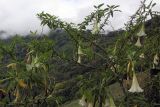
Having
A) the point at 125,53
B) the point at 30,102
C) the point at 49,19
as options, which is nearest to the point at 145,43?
the point at 125,53

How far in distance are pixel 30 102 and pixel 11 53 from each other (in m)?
1.07

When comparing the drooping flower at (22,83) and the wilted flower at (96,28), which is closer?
the drooping flower at (22,83)

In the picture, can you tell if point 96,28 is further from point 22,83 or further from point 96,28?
point 22,83

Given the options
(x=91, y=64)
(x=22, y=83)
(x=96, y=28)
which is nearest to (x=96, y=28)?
(x=96, y=28)

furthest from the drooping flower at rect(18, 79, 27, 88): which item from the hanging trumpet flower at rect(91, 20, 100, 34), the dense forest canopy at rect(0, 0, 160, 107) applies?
the hanging trumpet flower at rect(91, 20, 100, 34)

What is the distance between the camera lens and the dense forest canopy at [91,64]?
765cm

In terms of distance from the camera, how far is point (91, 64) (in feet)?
28.8

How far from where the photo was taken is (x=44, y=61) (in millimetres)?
8008

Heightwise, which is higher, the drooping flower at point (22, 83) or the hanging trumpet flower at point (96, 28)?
→ the hanging trumpet flower at point (96, 28)

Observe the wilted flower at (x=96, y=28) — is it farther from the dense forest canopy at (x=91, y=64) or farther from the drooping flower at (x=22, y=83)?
the drooping flower at (x=22, y=83)

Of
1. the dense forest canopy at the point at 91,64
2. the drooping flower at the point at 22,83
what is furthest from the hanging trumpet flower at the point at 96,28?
the drooping flower at the point at 22,83

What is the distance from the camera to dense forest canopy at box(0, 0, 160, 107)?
7.65 meters

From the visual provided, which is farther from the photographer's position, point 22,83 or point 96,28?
point 96,28

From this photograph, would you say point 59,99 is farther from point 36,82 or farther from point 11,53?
point 11,53
